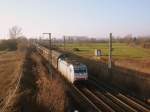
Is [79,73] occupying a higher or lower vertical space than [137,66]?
higher

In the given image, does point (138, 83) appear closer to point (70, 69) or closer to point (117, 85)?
point (117, 85)

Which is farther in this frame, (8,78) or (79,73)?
(8,78)

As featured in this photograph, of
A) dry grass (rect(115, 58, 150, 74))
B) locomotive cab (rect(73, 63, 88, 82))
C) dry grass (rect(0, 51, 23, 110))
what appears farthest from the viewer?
dry grass (rect(115, 58, 150, 74))

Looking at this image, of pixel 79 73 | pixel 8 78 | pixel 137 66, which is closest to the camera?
pixel 79 73

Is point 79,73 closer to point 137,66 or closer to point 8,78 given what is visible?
point 8,78

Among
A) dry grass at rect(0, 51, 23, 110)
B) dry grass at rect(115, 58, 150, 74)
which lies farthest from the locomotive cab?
dry grass at rect(115, 58, 150, 74)

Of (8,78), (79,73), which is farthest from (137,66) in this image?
(79,73)

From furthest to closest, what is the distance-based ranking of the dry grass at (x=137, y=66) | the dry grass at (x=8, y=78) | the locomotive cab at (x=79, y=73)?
the dry grass at (x=137, y=66) → the locomotive cab at (x=79, y=73) → the dry grass at (x=8, y=78)

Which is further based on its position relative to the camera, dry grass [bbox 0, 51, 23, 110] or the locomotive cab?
the locomotive cab

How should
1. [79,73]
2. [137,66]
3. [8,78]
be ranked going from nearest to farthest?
[79,73]
[8,78]
[137,66]

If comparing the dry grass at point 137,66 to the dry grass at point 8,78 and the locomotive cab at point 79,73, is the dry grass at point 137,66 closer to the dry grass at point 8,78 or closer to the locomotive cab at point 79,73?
the locomotive cab at point 79,73

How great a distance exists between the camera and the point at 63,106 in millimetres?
18047

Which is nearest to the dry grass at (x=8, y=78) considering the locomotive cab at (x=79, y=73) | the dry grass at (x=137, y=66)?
the locomotive cab at (x=79, y=73)

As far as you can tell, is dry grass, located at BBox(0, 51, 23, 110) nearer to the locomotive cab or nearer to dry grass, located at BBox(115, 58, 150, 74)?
the locomotive cab
